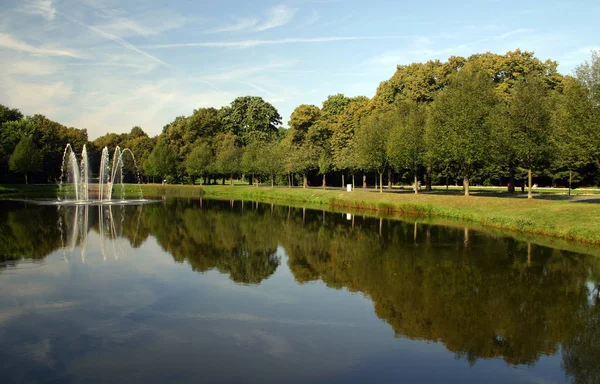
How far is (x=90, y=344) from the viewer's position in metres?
11.4

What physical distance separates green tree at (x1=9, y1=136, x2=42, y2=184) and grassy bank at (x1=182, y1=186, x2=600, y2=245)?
188 ft

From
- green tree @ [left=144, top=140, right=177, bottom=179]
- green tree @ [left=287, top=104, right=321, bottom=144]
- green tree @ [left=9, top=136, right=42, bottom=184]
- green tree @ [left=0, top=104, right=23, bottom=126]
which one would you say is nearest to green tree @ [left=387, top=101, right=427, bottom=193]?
green tree @ [left=287, top=104, right=321, bottom=144]

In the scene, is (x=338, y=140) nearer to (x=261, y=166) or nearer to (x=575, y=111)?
(x=261, y=166)

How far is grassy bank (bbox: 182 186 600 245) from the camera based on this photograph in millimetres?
29875

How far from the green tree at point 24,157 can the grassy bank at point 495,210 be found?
188 feet

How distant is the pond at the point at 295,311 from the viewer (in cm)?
1040

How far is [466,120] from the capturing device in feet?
152

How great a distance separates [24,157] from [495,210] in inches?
3317

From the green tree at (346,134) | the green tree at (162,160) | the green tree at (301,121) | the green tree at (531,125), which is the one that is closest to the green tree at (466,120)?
the green tree at (531,125)

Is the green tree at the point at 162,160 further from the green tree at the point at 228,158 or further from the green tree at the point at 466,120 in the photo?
the green tree at the point at 466,120

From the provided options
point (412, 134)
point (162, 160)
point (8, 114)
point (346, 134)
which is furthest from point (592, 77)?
point (8, 114)

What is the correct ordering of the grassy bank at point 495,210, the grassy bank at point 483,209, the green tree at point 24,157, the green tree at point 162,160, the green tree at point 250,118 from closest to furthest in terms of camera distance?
the grassy bank at point 495,210, the grassy bank at point 483,209, the green tree at point 24,157, the green tree at point 162,160, the green tree at point 250,118

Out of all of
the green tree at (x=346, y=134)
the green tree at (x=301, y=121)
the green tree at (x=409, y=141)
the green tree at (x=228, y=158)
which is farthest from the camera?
the green tree at (x=228, y=158)

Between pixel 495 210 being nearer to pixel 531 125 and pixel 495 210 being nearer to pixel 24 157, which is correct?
pixel 531 125
